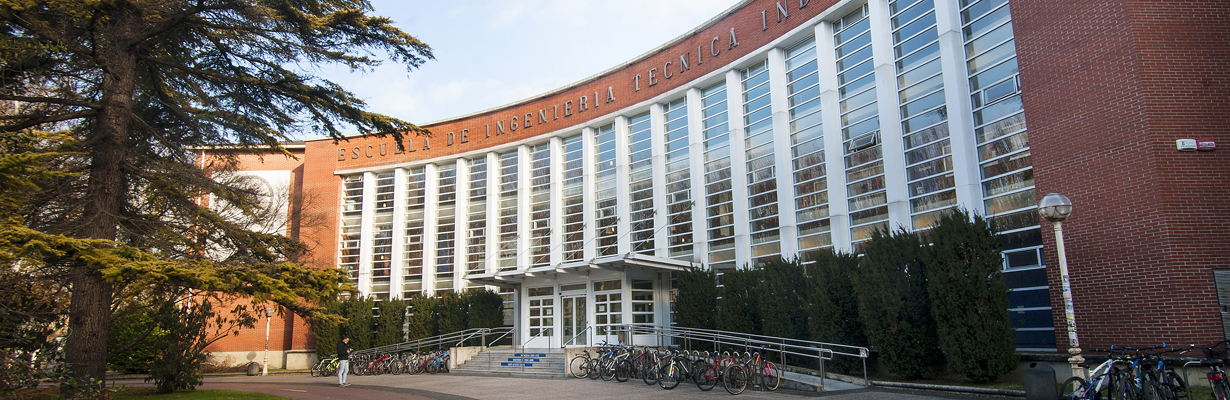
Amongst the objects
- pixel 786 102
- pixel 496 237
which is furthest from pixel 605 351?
pixel 496 237

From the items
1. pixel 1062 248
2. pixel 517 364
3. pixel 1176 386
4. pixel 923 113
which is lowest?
pixel 517 364

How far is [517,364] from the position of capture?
20875mm

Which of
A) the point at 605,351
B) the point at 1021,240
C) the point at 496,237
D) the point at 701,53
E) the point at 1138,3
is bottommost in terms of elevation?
the point at 605,351

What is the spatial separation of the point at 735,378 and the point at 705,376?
82cm

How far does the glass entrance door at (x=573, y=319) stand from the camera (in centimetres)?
2388

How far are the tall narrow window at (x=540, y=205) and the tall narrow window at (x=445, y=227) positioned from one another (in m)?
4.30

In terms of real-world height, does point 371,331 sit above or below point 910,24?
below

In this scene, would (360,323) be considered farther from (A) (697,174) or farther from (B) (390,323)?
(A) (697,174)

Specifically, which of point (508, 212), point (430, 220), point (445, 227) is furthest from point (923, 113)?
point (430, 220)

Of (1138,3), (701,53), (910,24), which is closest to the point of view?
(1138,3)

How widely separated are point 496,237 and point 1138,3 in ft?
76.1

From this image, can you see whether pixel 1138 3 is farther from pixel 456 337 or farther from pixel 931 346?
pixel 456 337

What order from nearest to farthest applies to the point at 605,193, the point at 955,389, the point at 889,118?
the point at 955,389 → the point at 889,118 → the point at 605,193

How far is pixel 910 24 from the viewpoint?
57.7 feet
